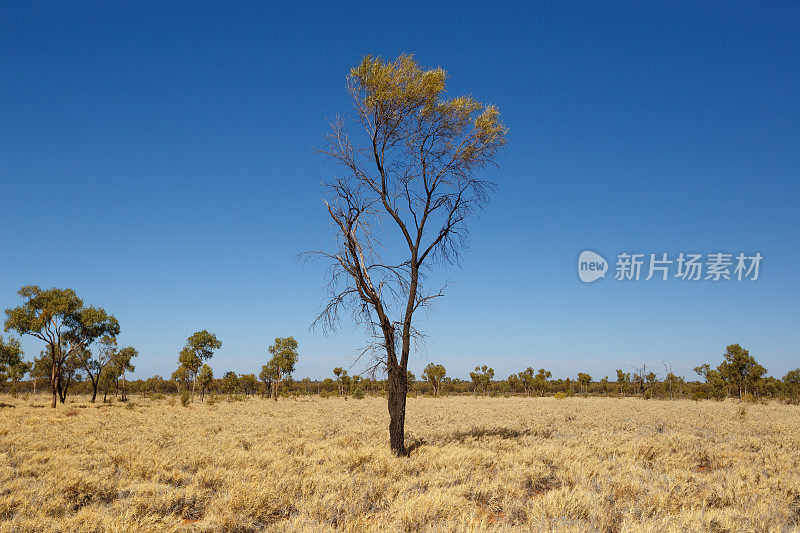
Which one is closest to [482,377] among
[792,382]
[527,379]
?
[527,379]

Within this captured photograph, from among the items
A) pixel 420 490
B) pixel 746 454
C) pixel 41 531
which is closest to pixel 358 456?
pixel 420 490

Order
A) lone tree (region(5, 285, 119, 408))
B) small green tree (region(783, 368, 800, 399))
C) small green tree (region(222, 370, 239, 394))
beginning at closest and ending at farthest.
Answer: lone tree (region(5, 285, 119, 408))
small green tree (region(783, 368, 800, 399))
small green tree (region(222, 370, 239, 394))

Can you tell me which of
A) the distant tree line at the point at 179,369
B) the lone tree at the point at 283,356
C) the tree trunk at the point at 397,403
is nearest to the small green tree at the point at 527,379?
the distant tree line at the point at 179,369

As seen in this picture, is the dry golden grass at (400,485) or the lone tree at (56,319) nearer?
the dry golden grass at (400,485)

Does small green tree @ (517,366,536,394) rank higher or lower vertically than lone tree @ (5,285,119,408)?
A: lower

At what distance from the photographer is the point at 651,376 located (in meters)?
77.5

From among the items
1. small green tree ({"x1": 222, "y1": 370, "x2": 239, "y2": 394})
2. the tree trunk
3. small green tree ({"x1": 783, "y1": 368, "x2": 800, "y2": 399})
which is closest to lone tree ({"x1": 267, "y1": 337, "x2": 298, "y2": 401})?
small green tree ({"x1": 222, "y1": 370, "x2": 239, "y2": 394})

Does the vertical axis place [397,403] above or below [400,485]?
above

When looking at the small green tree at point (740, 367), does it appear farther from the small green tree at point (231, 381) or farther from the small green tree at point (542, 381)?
the small green tree at point (231, 381)

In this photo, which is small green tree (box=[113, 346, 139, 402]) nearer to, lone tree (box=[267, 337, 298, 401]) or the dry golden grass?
lone tree (box=[267, 337, 298, 401])

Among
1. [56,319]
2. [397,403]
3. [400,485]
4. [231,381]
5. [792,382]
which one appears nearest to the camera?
[400,485]

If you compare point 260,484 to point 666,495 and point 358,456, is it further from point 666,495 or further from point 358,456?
point 666,495

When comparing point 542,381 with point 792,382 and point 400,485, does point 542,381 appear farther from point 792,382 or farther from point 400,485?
point 400,485

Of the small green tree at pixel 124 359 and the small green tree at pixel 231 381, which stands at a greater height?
the small green tree at pixel 124 359
